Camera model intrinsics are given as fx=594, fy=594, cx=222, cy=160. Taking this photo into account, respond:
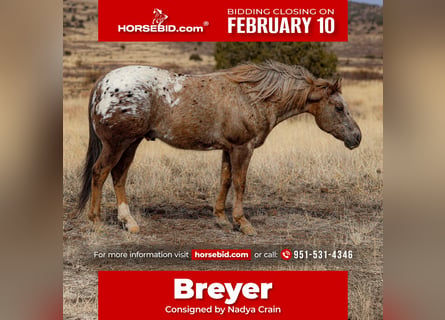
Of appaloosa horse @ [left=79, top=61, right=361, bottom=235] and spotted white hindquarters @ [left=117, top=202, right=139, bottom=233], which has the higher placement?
appaloosa horse @ [left=79, top=61, right=361, bottom=235]

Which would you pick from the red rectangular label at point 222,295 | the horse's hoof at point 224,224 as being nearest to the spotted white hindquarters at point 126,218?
the red rectangular label at point 222,295

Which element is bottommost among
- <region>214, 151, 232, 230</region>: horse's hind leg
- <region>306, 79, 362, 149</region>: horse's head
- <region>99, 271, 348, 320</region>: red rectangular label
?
<region>99, 271, 348, 320</region>: red rectangular label

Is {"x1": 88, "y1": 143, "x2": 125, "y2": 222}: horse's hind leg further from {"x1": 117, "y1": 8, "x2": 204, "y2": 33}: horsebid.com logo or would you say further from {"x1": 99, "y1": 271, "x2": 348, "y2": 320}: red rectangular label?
{"x1": 117, "y1": 8, "x2": 204, "y2": 33}: horsebid.com logo

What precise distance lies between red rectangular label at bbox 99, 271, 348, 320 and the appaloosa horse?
82cm

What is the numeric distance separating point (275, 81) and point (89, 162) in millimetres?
2601

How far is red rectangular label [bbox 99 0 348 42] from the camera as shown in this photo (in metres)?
6.72

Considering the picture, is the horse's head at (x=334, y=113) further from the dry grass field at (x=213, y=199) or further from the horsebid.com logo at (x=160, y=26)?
the horsebid.com logo at (x=160, y=26)

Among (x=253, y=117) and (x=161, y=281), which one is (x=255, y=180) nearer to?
(x=253, y=117)

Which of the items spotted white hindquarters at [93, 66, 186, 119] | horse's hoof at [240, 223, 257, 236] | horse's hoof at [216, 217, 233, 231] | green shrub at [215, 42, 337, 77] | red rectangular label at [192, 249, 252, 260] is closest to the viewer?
red rectangular label at [192, 249, 252, 260]

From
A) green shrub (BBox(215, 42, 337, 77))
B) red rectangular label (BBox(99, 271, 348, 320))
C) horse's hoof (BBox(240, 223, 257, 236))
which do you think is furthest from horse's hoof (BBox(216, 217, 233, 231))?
green shrub (BBox(215, 42, 337, 77))

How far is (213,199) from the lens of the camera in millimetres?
8070

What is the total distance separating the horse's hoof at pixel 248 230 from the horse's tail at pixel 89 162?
1991 millimetres

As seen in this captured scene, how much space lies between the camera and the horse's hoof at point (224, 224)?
7496mm
